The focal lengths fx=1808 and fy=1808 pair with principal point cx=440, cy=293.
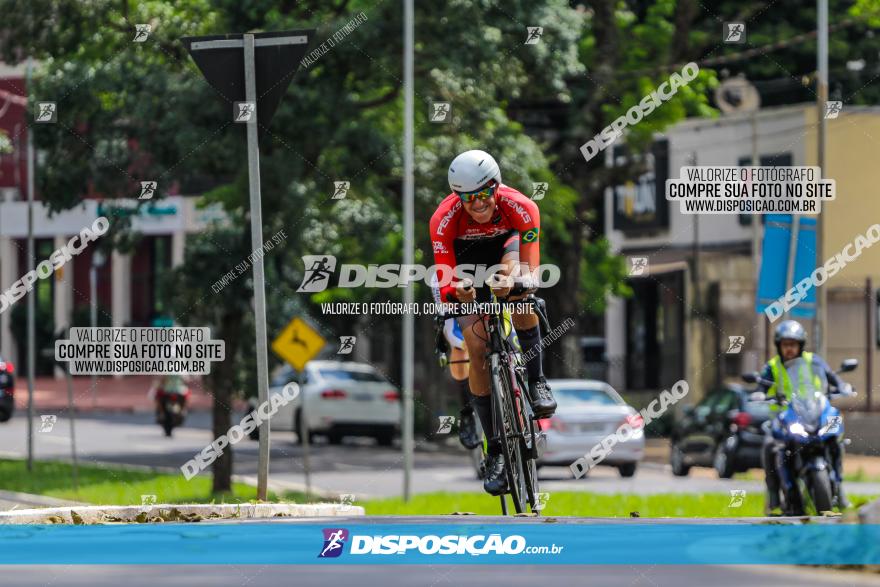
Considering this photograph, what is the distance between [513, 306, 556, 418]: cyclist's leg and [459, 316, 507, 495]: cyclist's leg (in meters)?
0.26

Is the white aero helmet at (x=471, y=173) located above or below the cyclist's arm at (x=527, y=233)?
above

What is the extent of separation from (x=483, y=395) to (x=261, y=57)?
3.40 meters

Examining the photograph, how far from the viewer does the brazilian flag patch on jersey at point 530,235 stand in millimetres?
10250

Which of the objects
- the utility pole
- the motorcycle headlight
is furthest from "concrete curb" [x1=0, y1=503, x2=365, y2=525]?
the utility pole

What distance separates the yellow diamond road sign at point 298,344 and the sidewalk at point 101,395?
59.4ft

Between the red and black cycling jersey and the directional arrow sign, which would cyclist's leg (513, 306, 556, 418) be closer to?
the red and black cycling jersey

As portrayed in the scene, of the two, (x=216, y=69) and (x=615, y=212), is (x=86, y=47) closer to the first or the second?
(x=216, y=69)

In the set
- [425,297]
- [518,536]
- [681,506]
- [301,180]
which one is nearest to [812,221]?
[681,506]

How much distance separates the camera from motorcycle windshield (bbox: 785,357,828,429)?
14.6m

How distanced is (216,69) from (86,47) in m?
11.8

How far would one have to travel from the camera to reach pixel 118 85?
23875mm

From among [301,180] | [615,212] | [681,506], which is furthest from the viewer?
[615,212]

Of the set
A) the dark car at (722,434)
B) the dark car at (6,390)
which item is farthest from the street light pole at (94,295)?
the dark car at (722,434)

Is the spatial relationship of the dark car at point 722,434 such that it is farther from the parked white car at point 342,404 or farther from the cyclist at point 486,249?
the cyclist at point 486,249
